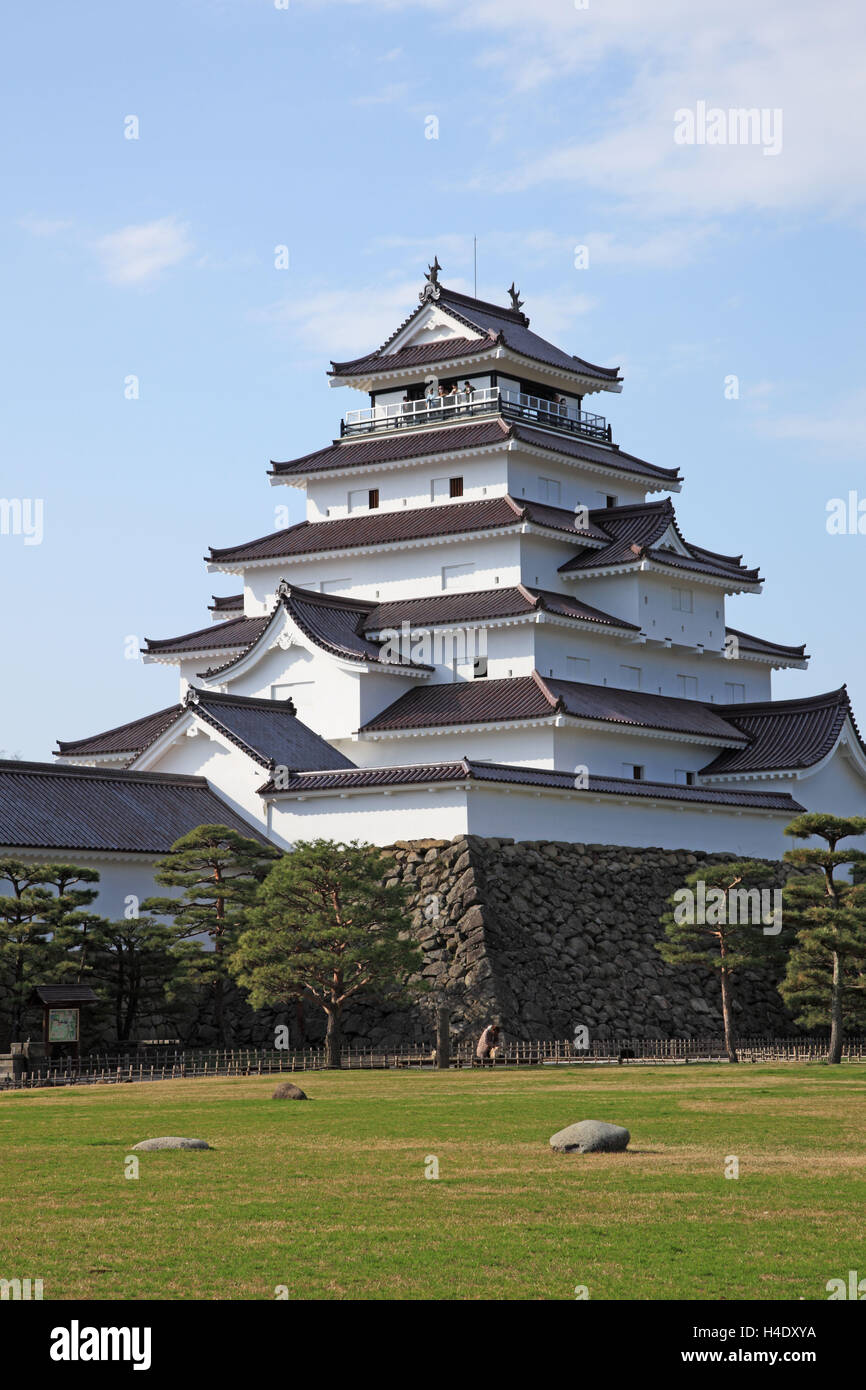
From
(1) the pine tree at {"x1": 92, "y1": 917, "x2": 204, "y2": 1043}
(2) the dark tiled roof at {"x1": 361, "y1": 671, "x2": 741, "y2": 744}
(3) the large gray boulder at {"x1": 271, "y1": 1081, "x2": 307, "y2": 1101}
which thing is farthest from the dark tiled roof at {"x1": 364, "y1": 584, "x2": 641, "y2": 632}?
(3) the large gray boulder at {"x1": 271, "y1": 1081, "x2": 307, "y2": 1101}

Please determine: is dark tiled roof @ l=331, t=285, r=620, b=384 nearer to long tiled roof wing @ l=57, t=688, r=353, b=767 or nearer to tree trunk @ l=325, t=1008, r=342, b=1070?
long tiled roof wing @ l=57, t=688, r=353, b=767

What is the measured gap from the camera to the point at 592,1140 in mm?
20734

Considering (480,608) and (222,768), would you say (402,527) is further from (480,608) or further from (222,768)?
(222,768)

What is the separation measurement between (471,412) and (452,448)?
2.43 metres

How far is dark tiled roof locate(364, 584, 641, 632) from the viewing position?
51.1 m

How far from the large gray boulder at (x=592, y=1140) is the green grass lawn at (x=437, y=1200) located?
0.24 meters

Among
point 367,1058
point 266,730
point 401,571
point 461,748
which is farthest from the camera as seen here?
point 401,571

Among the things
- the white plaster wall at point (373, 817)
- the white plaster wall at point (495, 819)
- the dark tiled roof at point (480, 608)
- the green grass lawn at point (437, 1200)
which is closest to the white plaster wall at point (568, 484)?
the dark tiled roof at point (480, 608)

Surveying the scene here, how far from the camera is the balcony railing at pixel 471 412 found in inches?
2266

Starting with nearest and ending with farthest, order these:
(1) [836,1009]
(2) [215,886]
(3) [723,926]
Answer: (1) [836,1009]
(3) [723,926]
(2) [215,886]

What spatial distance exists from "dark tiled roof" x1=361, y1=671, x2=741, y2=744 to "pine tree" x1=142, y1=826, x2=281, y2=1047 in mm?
7903

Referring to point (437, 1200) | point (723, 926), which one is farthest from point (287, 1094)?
point (723, 926)
